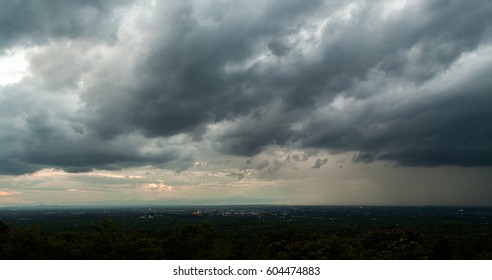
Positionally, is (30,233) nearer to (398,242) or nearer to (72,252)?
(72,252)

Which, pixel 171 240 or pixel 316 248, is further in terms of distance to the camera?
pixel 171 240

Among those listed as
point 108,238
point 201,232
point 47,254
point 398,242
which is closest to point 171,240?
point 201,232

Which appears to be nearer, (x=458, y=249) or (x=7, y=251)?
(x=7, y=251)

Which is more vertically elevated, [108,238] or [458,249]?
[108,238]

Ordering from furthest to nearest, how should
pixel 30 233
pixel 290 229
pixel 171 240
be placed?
pixel 290 229 < pixel 171 240 < pixel 30 233
